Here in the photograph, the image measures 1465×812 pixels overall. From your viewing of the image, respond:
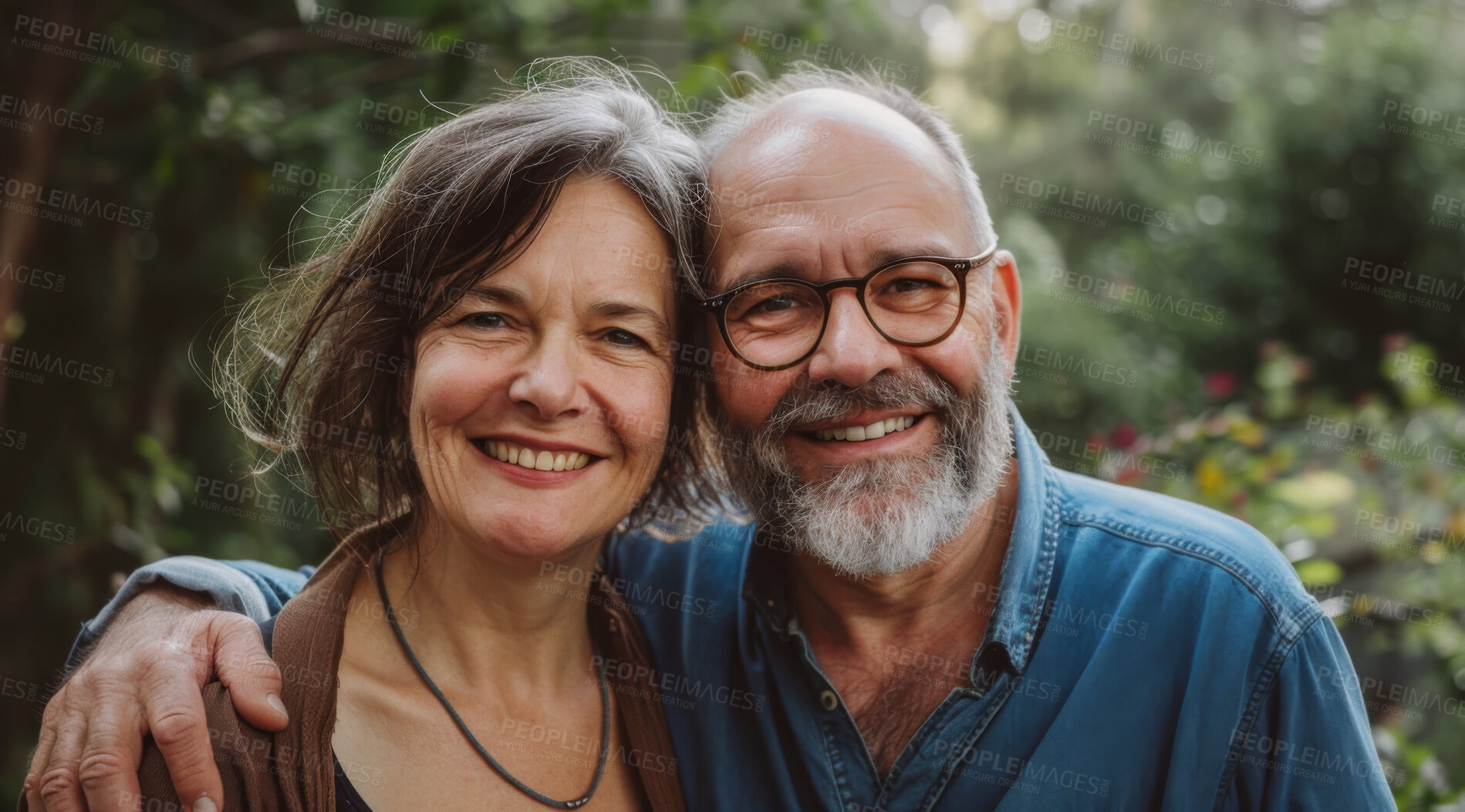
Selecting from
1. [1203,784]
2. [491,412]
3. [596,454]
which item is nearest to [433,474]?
[491,412]

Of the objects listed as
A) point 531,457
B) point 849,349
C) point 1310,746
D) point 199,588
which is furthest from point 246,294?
point 1310,746

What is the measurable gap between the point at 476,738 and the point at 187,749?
0.51m

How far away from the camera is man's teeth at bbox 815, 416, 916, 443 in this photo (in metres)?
2.04

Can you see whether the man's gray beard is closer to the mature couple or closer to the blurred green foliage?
the mature couple

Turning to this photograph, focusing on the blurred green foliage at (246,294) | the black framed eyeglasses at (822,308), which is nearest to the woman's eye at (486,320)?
the black framed eyeglasses at (822,308)

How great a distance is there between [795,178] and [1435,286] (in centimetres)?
687

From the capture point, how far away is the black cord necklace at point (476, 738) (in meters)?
1.89

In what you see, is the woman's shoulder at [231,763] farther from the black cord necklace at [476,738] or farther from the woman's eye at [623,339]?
the woman's eye at [623,339]

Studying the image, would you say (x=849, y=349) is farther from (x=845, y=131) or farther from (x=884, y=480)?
(x=845, y=131)

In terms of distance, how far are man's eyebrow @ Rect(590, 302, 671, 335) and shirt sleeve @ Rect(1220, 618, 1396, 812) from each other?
1283 mm

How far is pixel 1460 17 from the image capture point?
7258 mm

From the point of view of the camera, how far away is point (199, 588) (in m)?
1.94

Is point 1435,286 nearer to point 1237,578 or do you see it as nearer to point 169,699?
point 1237,578

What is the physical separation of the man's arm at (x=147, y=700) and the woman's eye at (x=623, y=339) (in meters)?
0.81
